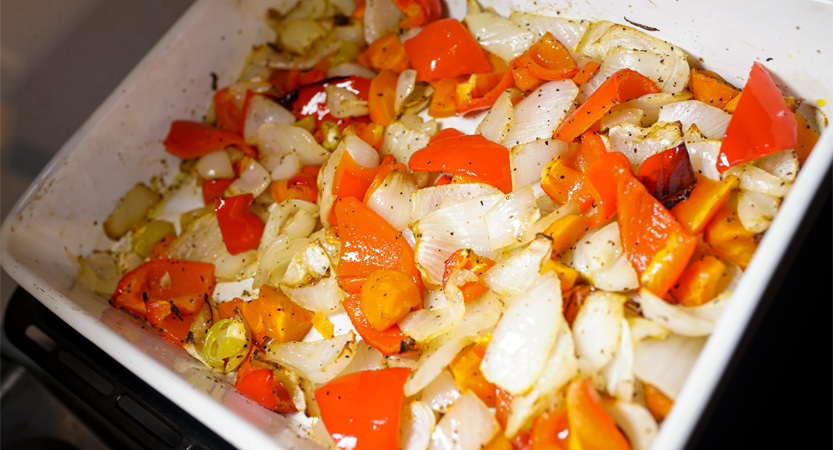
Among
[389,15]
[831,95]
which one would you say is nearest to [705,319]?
[831,95]

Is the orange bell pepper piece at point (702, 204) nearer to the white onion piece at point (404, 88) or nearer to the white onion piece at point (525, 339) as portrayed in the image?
the white onion piece at point (525, 339)

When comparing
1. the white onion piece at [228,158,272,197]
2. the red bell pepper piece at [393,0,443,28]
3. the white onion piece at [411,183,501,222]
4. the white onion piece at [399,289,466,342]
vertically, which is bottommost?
the white onion piece at [399,289,466,342]

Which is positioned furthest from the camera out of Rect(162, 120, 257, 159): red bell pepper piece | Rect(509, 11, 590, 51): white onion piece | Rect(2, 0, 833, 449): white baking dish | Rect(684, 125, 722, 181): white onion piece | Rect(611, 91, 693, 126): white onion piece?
Rect(162, 120, 257, 159): red bell pepper piece

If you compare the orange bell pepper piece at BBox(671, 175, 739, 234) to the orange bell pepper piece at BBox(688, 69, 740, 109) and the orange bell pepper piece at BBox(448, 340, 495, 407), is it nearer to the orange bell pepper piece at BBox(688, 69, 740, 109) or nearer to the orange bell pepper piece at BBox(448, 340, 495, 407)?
the orange bell pepper piece at BBox(688, 69, 740, 109)

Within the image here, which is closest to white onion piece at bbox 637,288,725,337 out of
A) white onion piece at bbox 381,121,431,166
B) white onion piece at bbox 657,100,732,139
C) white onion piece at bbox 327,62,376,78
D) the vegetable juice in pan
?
the vegetable juice in pan

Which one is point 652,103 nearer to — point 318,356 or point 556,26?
point 556,26

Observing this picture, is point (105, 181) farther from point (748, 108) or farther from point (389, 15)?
point (748, 108)
